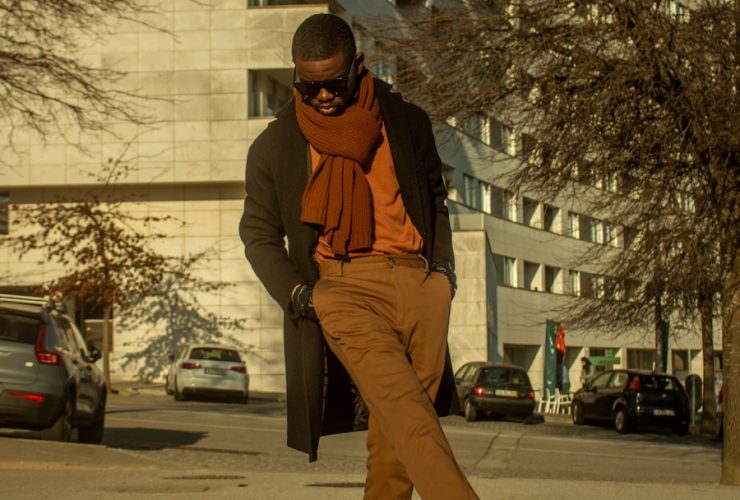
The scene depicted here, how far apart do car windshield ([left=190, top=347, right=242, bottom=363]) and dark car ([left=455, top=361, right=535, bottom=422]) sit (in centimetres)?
616

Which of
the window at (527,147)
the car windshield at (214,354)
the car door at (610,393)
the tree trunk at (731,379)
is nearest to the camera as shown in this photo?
the tree trunk at (731,379)

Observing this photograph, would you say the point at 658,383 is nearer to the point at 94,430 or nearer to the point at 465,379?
the point at 465,379

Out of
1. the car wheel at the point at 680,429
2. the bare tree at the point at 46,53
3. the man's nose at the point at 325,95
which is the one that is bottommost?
the car wheel at the point at 680,429

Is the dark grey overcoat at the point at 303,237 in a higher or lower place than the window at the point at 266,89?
lower

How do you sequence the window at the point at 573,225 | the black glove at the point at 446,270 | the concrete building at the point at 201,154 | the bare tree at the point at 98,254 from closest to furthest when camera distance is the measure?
the black glove at the point at 446,270 < the window at the point at 573,225 < the bare tree at the point at 98,254 < the concrete building at the point at 201,154

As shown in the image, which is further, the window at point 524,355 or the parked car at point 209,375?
the window at point 524,355

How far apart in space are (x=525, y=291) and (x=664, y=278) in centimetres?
4254

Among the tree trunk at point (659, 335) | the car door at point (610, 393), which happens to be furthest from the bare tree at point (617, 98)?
the car door at point (610, 393)

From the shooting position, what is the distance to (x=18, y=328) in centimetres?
1551

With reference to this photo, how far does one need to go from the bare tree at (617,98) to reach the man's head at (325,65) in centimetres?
882

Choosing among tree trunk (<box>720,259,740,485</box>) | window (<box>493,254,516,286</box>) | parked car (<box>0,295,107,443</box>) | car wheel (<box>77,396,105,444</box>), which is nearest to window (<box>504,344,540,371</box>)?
window (<box>493,254,516,286</box>)

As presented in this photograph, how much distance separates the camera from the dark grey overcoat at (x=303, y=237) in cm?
464

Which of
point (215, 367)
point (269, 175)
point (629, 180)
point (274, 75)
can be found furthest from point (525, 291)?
point (269, 175)

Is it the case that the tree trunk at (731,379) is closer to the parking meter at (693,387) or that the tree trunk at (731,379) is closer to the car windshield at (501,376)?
the car windshield at (501,376)
